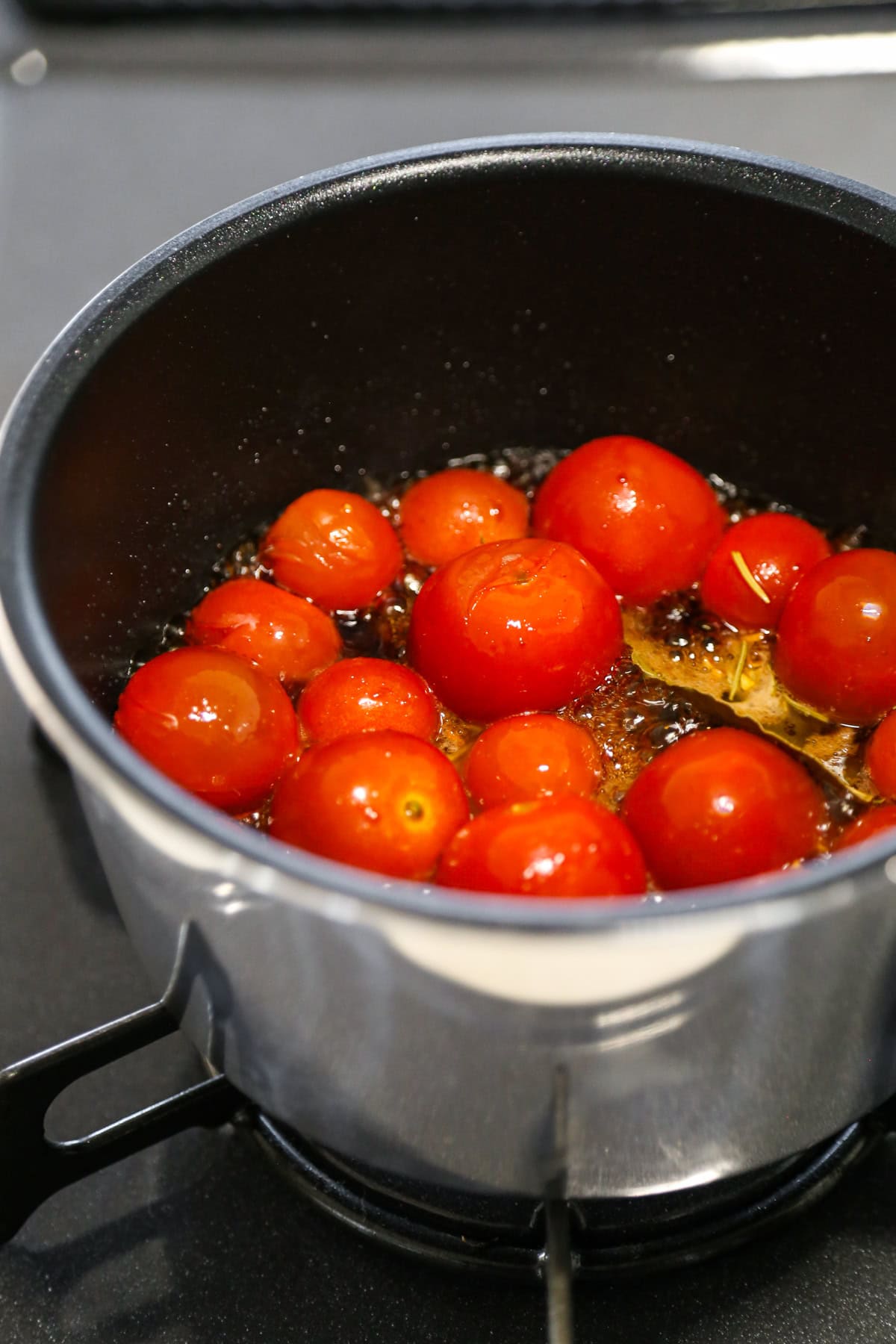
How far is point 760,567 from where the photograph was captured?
78cm

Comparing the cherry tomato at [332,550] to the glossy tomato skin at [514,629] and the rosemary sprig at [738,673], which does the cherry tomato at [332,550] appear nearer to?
the glossy tomato skin at [514,629]

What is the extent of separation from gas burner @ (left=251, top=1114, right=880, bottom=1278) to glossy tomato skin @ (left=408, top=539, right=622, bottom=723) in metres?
0.25

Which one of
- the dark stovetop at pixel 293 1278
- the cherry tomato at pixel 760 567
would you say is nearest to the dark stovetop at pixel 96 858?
the dark stovetop at pixel 293 1278

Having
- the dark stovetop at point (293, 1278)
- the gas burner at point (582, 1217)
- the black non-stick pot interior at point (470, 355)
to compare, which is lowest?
the dark stovetop at point (293, 1278)

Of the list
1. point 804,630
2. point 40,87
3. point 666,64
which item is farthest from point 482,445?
point 40,87

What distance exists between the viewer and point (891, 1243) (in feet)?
2.11

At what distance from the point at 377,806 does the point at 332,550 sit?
0.25 metres

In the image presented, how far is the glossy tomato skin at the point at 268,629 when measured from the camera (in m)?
0.76

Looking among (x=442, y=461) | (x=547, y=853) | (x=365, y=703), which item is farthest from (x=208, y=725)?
(x=442, y=461)

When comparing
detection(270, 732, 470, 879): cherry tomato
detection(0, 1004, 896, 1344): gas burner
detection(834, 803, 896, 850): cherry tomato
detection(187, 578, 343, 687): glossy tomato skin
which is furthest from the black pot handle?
detection(834, 803, 896, 850): cherry tomato

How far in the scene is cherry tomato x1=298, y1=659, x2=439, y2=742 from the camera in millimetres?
716

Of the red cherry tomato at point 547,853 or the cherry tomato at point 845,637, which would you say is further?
the cherry tomato at point 845,637

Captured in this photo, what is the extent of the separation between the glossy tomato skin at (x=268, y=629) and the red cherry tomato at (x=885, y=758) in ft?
1.03

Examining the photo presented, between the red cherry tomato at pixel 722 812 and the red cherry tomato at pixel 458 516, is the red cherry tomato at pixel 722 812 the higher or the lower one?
the lower one
